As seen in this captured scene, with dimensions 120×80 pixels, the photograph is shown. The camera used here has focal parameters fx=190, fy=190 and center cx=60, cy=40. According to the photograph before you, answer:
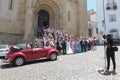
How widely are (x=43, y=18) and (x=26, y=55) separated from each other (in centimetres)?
1089

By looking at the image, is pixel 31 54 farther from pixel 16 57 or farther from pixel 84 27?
pixel 84 27

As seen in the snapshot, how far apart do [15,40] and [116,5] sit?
25.7 meters

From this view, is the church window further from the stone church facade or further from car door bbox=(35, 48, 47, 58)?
car door bbox=(35, 48, 47, 58)

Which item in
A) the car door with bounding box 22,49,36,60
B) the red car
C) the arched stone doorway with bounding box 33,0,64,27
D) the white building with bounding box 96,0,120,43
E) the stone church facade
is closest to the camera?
the red car

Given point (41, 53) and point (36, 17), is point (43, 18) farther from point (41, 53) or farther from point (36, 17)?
point (41, 53)

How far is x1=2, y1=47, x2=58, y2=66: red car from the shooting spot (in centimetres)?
1205

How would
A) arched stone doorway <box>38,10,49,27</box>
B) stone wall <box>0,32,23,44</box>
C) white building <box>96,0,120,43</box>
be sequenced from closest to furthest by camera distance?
stone wall <box>0,32,23,44</box>
arched stone doorway <box>38,10,49,27</box>
white building <box>96,0,120,43</box>

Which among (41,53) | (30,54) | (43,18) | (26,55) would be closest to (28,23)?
(43,18)

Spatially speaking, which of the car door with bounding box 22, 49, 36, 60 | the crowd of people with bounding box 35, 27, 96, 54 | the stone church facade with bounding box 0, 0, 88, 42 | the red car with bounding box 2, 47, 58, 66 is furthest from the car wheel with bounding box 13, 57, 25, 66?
the stone church facade with bounding box 0, 0, 88, 42

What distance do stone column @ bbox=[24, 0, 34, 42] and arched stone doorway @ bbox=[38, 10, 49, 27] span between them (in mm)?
2397

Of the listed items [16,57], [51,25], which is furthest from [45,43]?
[51,25]

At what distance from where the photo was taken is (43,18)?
Answer: 22.8 meters

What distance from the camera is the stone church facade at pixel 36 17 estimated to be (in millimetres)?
19500

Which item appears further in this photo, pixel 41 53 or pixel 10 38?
pixel 10 38
